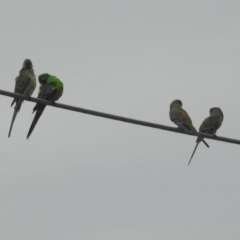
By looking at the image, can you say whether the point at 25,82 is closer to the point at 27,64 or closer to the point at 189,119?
the point at 27,64

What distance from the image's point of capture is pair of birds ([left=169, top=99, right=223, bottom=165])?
47.2 feet

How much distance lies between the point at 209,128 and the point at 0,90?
23.1ft

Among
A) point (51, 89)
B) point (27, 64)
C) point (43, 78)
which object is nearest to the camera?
point (51, 89)

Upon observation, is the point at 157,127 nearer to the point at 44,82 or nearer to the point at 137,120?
the point at 137,120

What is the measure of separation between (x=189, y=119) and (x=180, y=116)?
0.48 meters

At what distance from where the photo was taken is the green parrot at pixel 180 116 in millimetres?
14077

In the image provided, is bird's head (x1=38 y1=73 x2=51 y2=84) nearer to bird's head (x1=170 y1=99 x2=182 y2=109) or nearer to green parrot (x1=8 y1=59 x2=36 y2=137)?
green parrot (x1=8 y1=59 x2=36 y2=137)

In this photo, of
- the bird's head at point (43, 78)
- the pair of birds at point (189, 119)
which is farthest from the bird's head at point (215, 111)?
the bird's head at point (43, 78)

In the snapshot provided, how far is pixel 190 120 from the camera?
1416 cm

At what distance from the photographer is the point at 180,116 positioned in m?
14.7

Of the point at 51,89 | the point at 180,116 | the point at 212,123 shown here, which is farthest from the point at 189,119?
the point at 51,89

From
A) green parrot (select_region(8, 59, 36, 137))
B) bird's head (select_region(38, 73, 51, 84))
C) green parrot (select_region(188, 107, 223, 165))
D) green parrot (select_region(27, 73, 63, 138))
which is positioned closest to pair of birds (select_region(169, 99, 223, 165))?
green parrot (select_region(188, 107, 223, 165))

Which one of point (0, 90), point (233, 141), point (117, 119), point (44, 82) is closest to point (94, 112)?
point (117, 119)

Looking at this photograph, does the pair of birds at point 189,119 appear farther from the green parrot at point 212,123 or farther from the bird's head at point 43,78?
the bird's head at point 43,78
